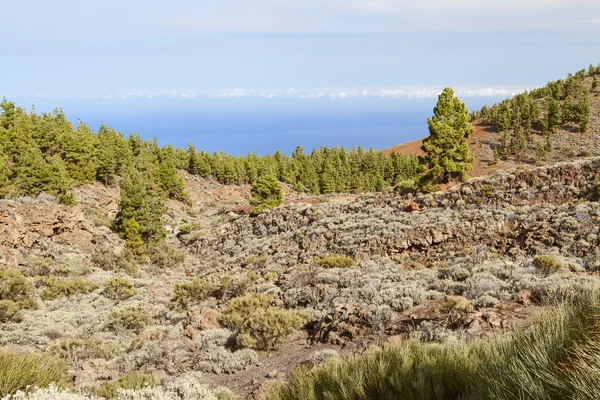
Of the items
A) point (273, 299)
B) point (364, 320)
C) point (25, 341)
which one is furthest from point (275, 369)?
point (25, 341)

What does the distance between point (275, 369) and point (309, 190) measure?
64885 millimetres

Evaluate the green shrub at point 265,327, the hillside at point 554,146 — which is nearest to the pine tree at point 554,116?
the hillside at point 554,146

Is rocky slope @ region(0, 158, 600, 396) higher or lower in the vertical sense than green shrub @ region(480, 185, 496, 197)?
lower

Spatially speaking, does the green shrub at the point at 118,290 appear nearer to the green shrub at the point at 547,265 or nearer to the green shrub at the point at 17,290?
the green shrub at the point at 17,290

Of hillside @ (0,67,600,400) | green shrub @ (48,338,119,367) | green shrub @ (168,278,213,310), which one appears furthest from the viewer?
green shrub @ (168,278,213,310)

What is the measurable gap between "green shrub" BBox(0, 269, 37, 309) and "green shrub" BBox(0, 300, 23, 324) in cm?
108

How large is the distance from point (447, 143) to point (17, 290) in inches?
1137

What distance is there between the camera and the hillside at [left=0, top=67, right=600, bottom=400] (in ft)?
17.4

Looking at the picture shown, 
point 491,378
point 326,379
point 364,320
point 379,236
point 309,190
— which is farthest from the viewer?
point 309,190

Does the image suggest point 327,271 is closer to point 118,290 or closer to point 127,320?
point 127,320

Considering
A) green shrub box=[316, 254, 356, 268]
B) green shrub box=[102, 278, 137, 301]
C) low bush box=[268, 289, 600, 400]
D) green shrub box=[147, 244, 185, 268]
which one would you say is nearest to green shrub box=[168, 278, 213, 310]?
green shrub box=[102, 278, 137, 301]

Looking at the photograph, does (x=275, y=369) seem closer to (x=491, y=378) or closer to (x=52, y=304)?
(x=491, y=378)

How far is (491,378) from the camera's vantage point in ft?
11.9

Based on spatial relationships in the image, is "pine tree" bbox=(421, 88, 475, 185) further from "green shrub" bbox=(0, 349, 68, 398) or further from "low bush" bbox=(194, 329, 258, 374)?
"green shrub" bbox=(0, 349, 68, 398)
